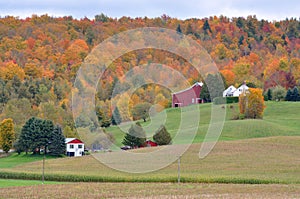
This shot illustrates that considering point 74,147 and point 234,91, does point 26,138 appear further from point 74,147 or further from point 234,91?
point 234,91

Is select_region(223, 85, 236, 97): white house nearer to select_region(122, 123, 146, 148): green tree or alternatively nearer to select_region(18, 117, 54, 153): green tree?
select_region(122, 123, 146, 148): green tree

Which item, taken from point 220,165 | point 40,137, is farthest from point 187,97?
point 220,165

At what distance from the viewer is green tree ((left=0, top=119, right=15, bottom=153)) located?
8281 centimetres

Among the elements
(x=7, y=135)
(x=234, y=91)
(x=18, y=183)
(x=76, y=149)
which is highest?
(x=234, y=91)

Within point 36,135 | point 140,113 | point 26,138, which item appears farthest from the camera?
point 140,113

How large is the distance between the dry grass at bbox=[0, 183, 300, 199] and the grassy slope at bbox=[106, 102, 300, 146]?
34122mm

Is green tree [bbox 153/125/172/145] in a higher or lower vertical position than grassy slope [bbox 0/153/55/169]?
higher

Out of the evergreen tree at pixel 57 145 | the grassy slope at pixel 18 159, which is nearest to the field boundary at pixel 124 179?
the grassy slope at pixel 18 159

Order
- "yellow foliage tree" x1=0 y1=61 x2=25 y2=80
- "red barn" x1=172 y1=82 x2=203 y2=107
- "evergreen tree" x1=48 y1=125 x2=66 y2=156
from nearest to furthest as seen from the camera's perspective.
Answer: "evergreen tree" x1=48 y1=125 x2=66 y2=156, "red barn" x1=172 y1=82 x2=203 y2=107, "yellow foliage tree" x1=0 y1=61 x2=25 y2=80

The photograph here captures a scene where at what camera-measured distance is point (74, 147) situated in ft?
259

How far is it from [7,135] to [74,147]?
10.1m

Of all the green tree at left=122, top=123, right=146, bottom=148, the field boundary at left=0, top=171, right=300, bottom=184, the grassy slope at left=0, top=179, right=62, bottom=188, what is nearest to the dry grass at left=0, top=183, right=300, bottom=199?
the field boundary at left=0, top=171, right=300, bottom=184

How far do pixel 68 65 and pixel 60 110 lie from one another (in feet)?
193

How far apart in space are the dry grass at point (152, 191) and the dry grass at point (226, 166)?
3.35 meters
